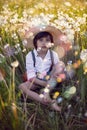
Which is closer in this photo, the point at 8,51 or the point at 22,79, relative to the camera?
the point at 22,79

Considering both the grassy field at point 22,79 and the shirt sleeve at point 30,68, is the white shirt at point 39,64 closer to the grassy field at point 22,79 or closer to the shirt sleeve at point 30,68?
the shirt sleeve at point 30,68

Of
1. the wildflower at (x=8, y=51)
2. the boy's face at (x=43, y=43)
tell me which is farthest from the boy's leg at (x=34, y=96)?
the wildflower at (x=8, y=51)

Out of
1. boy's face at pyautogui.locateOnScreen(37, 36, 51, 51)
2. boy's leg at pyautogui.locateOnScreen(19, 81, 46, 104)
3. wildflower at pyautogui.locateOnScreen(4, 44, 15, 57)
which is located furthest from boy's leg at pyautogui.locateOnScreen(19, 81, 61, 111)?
wildflower at pyautogui.locateOnScreen(4, 44, 15, 57)

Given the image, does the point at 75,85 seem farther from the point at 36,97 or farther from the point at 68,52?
the point at 68,52

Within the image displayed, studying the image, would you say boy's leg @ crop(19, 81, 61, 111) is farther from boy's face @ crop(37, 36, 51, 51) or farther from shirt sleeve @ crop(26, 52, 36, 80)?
boy's face @ crop(37, 36, 51, 51)

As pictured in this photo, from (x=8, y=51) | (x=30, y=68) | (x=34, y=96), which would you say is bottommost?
(x=34, y=96)

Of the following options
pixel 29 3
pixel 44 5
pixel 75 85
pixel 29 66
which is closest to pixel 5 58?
pixel 29 66

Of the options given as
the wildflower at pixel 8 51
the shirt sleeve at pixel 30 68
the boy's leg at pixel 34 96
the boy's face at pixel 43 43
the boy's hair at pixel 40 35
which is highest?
the boy's hair at pixel 40 35

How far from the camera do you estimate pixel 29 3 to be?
223 inches

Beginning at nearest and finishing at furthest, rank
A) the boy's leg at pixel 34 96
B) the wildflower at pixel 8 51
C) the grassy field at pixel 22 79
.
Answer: the grassy field at pixel 22 79, the boy's leg at pixel 34 96, the wildflower at pixel 8 51

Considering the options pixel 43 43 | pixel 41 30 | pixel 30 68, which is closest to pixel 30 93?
pixel 30 68

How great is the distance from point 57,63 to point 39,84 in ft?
0.75

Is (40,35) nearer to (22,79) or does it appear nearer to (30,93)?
(22,79)

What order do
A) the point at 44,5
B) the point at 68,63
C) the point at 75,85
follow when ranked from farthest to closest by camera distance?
the point at 44,5 → the point at 68,63 → the point at 75,85
